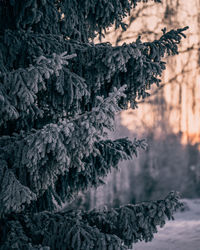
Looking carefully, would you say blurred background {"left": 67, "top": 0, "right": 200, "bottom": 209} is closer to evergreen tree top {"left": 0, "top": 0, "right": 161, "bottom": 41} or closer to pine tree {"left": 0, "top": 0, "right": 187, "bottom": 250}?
evergreen tree top {"left": 0, "top": 0, "right": 161, "bottom": 41}

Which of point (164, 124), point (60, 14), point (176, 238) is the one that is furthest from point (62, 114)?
point (164, 124)

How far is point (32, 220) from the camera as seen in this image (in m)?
2.81

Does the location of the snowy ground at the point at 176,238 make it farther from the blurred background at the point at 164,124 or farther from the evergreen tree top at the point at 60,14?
the evergreen tree top at the point at 60,14

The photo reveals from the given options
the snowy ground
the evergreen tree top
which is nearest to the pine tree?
the evergreen tree top

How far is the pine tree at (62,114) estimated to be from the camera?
227 cm

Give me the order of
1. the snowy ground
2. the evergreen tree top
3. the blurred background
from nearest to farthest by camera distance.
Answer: the evergreen tree top
the snowy ground
the blurred background

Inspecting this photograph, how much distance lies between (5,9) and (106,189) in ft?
22.0

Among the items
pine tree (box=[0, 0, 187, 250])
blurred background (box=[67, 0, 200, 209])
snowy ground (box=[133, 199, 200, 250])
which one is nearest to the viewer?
pine tree (box=[0, 0, 187, 250])

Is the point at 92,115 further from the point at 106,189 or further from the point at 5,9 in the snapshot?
the point at 106,189

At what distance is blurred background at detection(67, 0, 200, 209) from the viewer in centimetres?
885

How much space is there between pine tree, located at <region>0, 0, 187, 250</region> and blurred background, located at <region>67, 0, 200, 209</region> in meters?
5.67

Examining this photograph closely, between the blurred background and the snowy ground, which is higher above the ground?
the blurred background

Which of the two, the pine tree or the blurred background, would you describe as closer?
the pine tree

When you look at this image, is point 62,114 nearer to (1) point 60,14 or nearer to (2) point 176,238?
(1) point 60,14
